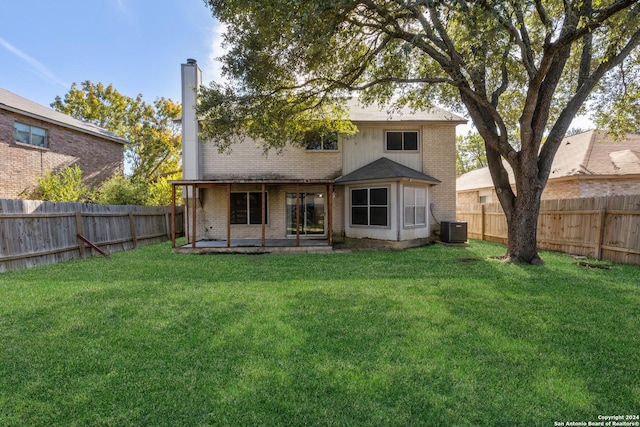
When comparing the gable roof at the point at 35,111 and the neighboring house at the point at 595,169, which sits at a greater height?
the gable roof at the point at 35,111

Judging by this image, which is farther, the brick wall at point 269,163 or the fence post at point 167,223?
the fence post at point 167,223

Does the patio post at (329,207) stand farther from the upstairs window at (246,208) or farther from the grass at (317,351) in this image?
the grass at (317,351)

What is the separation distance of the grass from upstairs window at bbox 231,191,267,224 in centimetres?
665

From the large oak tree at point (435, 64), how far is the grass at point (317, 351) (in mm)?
4112

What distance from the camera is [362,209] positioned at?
40.8ft

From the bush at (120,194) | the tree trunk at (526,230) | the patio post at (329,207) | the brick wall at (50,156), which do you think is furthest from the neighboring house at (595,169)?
the brick wall at (50,156)

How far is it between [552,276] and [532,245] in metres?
1.81

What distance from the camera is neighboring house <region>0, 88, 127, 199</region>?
12898mm

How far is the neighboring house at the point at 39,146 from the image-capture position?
42.3 feet

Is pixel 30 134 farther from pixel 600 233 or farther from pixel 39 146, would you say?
pixel 600 233

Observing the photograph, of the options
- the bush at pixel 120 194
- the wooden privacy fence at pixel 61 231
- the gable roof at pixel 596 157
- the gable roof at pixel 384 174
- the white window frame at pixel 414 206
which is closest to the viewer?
the wooden privacy fence at pixel 61 231

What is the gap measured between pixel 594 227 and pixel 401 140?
277 inches

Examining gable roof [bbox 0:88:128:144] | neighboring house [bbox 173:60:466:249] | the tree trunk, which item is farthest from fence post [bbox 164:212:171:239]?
the tree trunk

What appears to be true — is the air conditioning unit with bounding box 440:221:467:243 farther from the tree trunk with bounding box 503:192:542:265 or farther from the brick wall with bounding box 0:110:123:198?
the brick wall with bounding box 0:110:123:198
